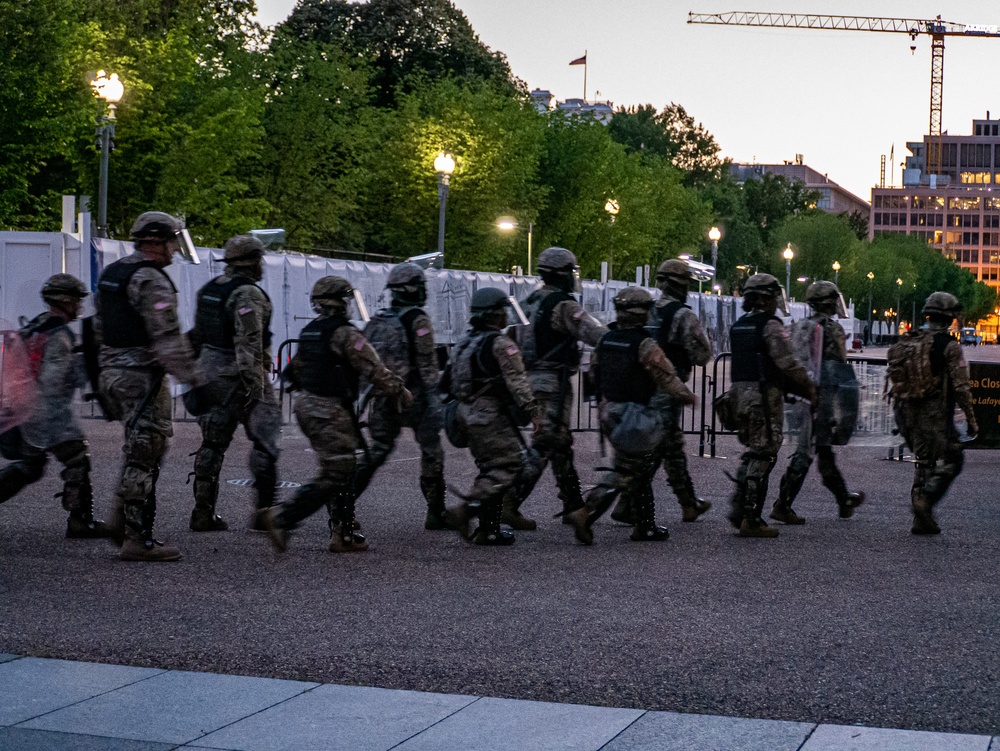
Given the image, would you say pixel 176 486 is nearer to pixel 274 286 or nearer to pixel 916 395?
pixel 916 395

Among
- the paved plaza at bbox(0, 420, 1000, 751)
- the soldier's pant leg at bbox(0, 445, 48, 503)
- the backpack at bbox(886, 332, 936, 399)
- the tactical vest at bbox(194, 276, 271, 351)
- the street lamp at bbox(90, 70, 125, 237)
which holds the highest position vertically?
the street lamp at bbox(90, 70, 125, 237)

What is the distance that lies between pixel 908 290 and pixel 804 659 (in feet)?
470

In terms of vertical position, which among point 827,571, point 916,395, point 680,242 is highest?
point 680,242

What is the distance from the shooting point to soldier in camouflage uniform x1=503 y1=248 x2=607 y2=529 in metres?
10.5

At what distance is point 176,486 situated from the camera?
13031mm

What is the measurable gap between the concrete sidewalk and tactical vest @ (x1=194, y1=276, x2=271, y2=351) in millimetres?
4339

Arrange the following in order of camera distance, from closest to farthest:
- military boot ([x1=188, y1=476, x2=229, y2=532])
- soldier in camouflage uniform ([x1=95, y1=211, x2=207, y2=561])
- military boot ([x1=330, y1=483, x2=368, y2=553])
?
soldier in camouflage uniform ([x1=95, y1=211, x2=207, y2=561]) → military boot ([x1=330, y1=483, x2=368, y2=553]) → military boot ([x1=188, y1=476, x2=229, y2=532])

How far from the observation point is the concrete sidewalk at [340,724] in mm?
5121

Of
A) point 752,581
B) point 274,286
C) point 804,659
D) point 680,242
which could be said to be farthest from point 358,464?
point 680,242

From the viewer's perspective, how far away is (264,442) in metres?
9.99

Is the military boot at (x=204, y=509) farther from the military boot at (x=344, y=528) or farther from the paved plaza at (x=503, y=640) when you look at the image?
the military boot at (x=344, y=528)

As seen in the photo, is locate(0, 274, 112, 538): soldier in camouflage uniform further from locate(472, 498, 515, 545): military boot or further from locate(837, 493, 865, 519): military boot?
locate(837, 493, 865, 519): military boot

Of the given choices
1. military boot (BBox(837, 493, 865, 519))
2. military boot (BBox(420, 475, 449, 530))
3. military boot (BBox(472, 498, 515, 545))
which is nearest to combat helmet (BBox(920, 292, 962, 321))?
military boot (BBox(837, 493, 865, 519))

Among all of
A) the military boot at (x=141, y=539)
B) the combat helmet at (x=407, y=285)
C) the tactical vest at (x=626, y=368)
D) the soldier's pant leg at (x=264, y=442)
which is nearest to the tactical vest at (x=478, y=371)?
the combat helmet at (x=407, y=285)
